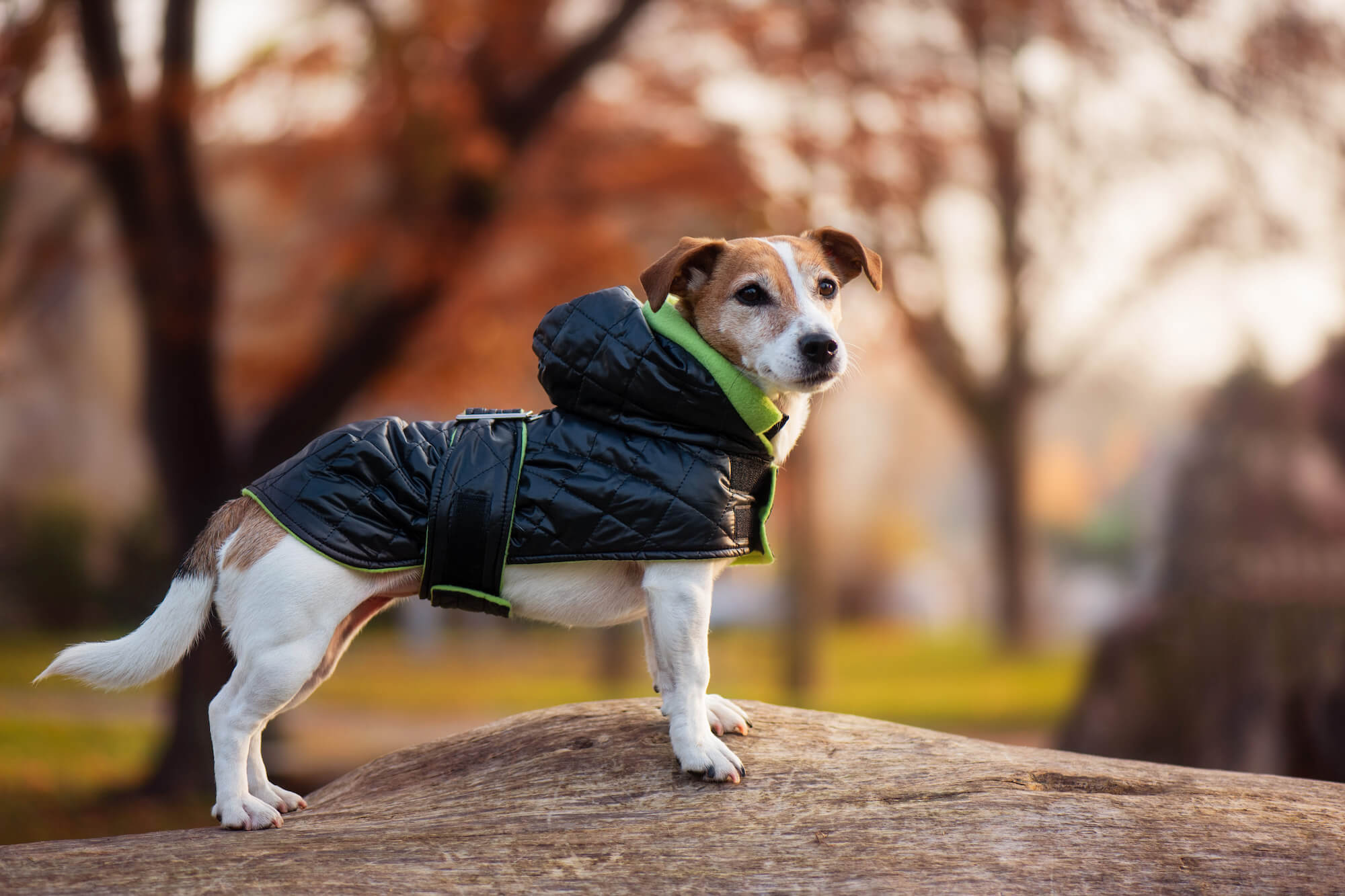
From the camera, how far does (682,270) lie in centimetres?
346

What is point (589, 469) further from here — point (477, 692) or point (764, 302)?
point (477, 692)

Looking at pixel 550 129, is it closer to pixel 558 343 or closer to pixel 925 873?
pixel 558 343

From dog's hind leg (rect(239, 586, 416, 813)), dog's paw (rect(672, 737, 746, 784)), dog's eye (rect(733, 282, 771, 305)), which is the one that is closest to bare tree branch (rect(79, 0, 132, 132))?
dog's hind leg (rect(239, 586, 416, 813))

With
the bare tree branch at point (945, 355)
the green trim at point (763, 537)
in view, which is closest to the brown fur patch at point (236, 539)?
the green trim at point (763, 537)

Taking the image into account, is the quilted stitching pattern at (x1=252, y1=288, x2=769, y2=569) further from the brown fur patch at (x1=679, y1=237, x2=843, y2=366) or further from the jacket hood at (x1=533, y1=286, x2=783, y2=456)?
the brown fur patch at (x1=679, y1=237, x2=843, y2=366)

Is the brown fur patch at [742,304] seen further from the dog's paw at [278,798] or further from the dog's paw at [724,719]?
the dog's paw at [278,798]

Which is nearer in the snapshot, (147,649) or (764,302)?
(147,649)

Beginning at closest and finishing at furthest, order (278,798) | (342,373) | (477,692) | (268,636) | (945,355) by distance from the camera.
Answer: (268,636), (278,798), (342,373), (477,692), (945,355)

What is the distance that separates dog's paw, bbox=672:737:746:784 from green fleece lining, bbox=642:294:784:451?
3.17 feet

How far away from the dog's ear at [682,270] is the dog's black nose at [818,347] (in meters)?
0.45

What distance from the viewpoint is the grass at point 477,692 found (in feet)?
24.2

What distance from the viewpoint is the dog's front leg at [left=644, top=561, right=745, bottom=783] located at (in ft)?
10.4

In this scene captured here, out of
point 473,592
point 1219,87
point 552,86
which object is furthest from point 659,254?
point 473,592

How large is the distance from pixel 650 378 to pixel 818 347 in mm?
527
